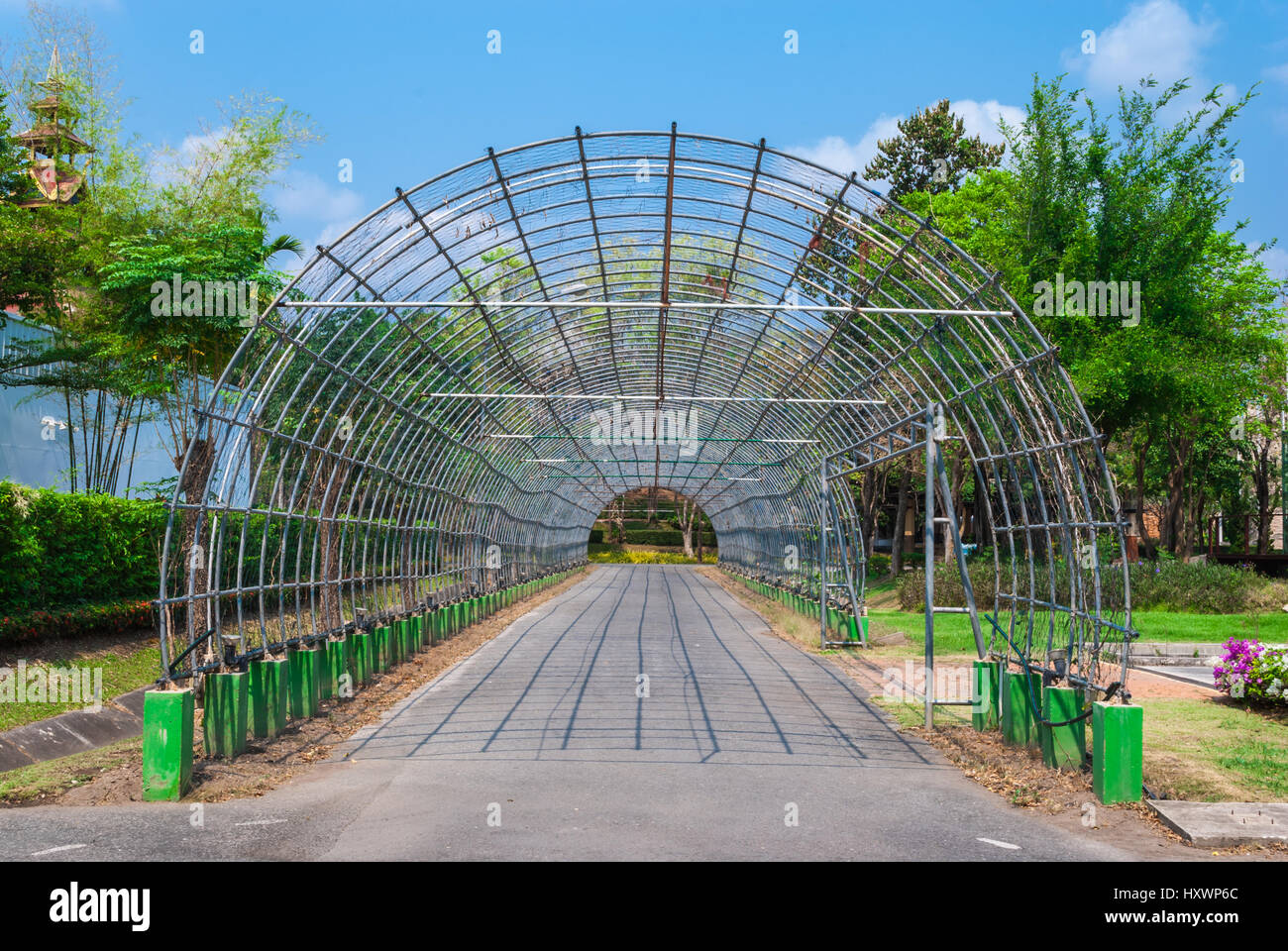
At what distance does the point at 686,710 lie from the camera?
12.5m

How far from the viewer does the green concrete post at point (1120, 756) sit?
8.16 meters

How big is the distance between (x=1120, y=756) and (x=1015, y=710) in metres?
2.22

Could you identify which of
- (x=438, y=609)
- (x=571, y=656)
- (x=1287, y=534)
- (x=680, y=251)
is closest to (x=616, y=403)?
(x=438, y=609)

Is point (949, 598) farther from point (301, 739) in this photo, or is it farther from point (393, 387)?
point (301, 739)

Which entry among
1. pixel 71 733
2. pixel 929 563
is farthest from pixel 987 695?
pixel 71 733

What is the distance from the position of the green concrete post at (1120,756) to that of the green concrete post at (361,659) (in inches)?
360

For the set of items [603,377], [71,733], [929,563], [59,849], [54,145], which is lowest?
[71,733]

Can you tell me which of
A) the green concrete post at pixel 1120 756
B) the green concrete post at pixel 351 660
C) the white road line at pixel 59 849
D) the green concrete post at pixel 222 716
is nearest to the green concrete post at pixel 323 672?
the green concrete post at pixel 351 660

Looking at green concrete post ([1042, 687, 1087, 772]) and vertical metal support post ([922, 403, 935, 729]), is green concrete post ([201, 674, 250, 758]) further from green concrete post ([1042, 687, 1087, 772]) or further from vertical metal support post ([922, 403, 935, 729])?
green concrete post ([1042, 687, 1087, 772])

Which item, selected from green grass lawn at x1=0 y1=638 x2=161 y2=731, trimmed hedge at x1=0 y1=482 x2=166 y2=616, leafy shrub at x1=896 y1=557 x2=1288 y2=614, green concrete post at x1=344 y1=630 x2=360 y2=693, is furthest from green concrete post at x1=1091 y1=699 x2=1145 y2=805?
leafy shrub at x1=896 y1=557 x2=1288 y2=614

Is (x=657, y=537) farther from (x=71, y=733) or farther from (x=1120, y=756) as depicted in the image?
(x=1120, y=756)

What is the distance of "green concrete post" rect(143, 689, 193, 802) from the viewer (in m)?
8.20

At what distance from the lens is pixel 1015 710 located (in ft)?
34.1

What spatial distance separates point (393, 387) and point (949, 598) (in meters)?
15.4
